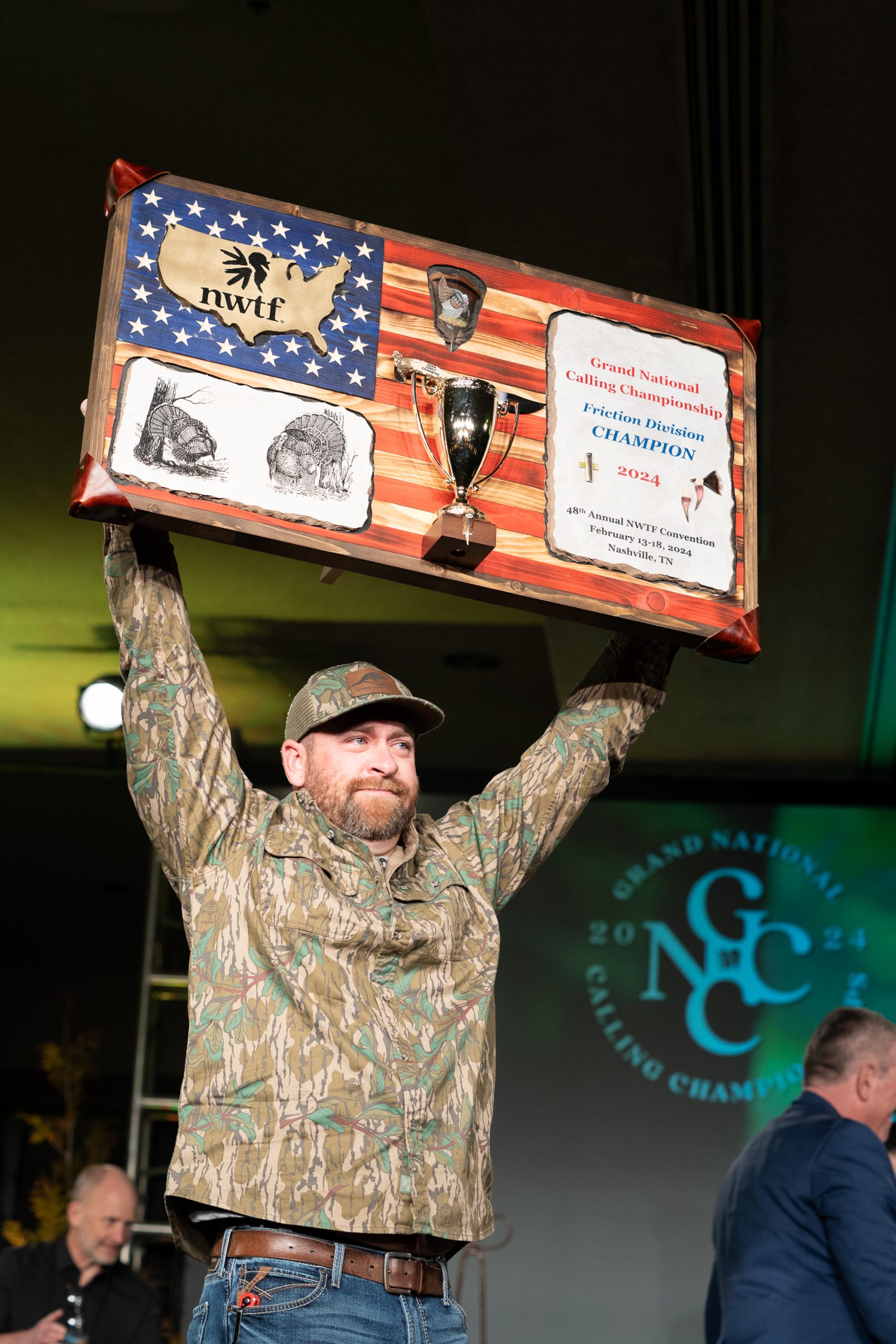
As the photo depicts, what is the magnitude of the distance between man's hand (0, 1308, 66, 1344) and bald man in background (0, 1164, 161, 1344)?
382 millimetres

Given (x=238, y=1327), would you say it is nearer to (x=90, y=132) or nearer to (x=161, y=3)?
(x=161, y=3)

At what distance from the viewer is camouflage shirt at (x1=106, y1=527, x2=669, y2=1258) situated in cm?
171

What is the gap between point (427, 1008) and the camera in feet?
6.07

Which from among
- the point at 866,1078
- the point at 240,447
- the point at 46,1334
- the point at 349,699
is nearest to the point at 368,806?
the point at 349,699

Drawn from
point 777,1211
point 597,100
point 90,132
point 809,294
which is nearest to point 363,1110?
point 777,1211

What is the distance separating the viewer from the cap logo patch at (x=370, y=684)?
81.7 inches

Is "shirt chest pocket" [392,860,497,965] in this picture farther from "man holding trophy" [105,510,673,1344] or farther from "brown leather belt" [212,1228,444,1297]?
"brown leather belt" [212,1228,444,1297]

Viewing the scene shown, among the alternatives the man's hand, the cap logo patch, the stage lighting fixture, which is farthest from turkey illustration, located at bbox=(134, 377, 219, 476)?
the stage lighting fixture

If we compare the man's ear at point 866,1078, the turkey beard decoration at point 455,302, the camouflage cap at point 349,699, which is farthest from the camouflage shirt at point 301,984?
the man's ear at point 866,1078

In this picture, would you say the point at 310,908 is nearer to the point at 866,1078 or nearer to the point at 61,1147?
the point at 866,1078

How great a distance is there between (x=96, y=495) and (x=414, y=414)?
1.45 ft

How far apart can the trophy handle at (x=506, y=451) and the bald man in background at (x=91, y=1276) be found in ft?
9.66

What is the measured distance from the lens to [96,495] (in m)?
1.67

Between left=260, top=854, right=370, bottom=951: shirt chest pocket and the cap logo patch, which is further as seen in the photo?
the cap logo patch
